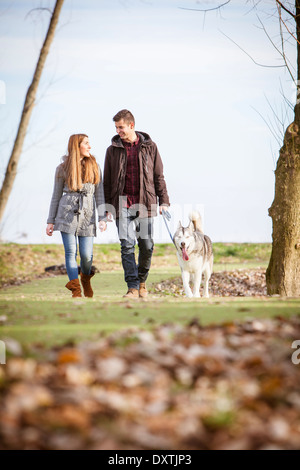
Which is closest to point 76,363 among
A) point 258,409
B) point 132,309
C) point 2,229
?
point 258,409

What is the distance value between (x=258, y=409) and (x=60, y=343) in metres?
1.70

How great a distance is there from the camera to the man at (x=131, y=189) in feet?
26.6

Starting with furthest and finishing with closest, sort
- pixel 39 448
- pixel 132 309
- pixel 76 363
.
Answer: pixel 132 309 → pixel 76 363 → pixel 39 448

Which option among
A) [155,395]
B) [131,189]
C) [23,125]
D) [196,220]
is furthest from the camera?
[196,220]

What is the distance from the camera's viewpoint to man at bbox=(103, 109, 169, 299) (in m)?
8.12

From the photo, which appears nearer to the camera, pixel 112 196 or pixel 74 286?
pixel 74 286

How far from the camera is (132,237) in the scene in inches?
320

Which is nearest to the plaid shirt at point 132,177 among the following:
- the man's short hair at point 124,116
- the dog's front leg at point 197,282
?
the man's short hair at point 124,116


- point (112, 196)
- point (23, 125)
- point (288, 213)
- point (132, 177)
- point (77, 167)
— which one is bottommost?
point (288, 213)

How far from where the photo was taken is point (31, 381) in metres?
3.44

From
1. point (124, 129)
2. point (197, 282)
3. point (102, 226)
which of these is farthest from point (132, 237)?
point (197, 282)

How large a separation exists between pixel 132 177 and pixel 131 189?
0.18 m
